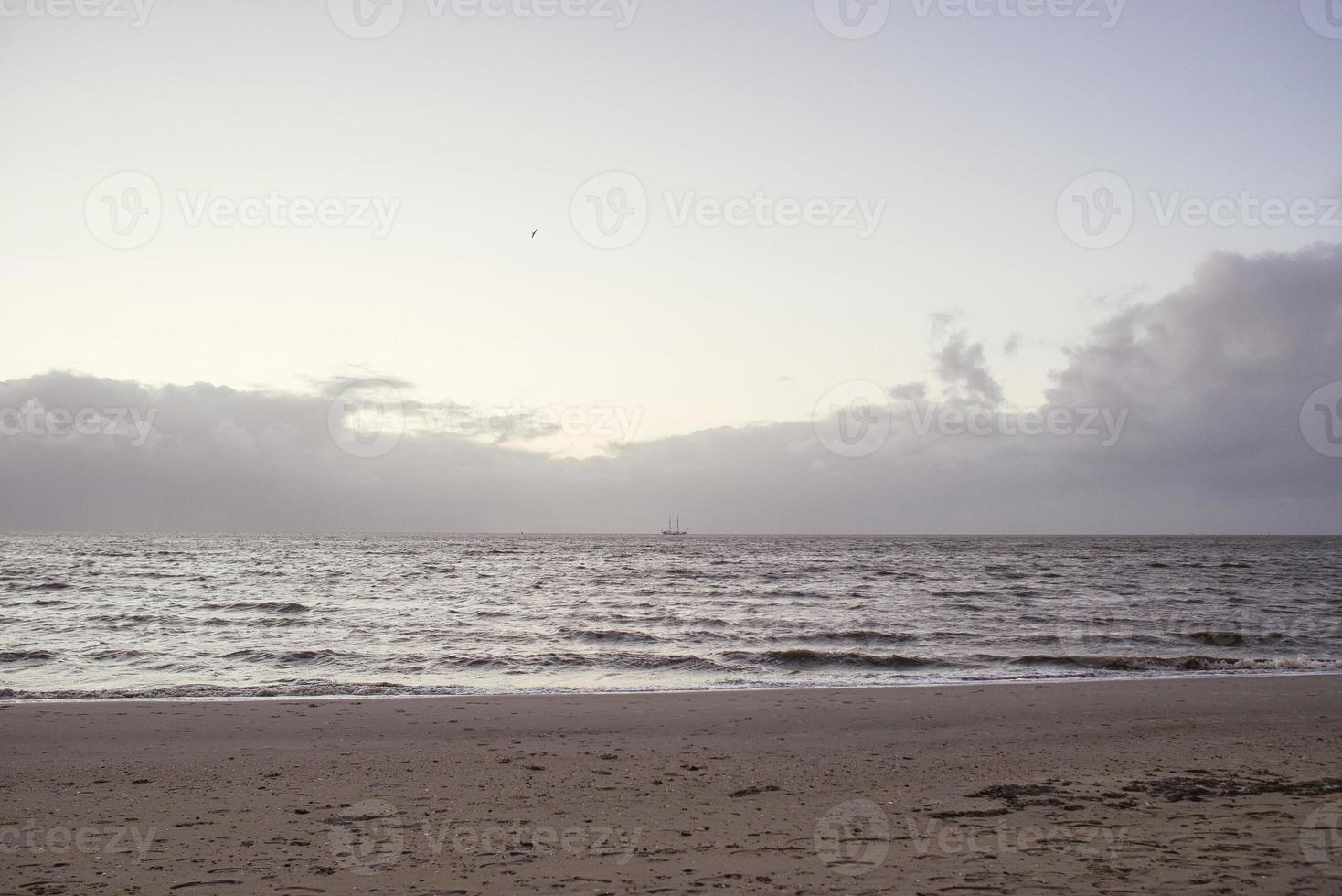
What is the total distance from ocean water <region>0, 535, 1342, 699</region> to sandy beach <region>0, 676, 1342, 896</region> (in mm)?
4439

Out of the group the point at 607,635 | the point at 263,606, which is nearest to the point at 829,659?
the point at 607,635

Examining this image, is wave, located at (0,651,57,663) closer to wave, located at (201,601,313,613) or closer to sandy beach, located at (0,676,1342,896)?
sandy beach, located at (0,676,1342,896)

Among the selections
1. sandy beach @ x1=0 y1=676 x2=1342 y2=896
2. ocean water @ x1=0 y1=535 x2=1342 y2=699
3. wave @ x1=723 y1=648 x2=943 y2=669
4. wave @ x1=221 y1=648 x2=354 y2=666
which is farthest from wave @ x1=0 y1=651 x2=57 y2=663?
wave @ x1=723 y1=648 x2=943 y2=669

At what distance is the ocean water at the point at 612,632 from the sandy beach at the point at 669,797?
444 cm

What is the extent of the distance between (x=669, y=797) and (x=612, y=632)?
17275 mm

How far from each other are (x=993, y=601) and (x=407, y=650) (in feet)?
85.5

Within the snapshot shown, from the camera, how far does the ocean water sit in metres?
17.9

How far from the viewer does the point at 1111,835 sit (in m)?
6.95

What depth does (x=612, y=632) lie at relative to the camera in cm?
2538

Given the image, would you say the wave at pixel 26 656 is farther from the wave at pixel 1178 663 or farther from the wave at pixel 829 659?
the wave at pixel 1178 663

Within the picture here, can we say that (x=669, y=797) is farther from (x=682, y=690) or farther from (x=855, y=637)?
Answer: (x=855, y=637)

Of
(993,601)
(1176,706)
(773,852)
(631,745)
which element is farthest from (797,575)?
(773,852)

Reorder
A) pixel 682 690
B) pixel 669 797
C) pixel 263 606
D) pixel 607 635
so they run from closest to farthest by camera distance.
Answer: pixel 669 797
pixel 682 690
pixel 607 635
pixel 263 606

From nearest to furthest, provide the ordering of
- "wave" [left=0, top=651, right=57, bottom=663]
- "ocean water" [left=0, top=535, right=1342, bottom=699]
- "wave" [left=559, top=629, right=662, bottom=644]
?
"ocean water" [left=0, top=535, right=1342, bottom=699] → "wave" [left=0, top=651, right=57, bottom=663] → "wave" [left=559, top=629, right=662, bottom=644]
